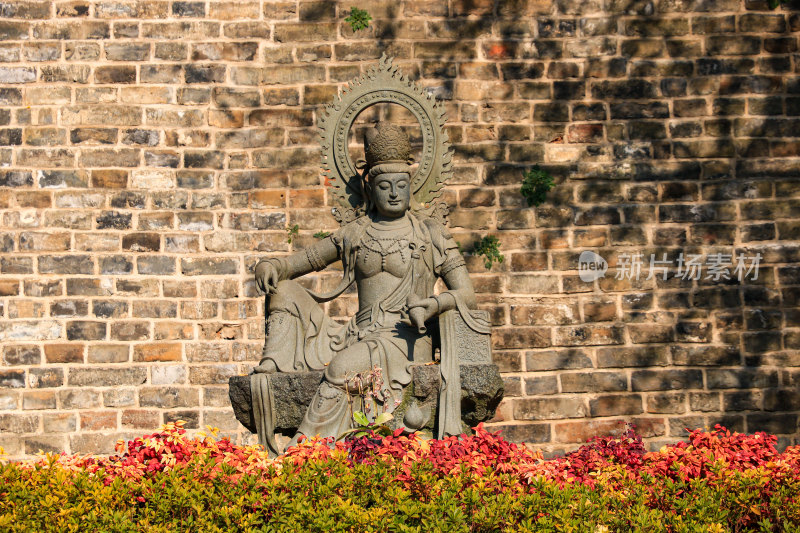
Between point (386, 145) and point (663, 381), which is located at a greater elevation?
point (386, 145)

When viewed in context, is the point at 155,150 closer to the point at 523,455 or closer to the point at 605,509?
the point at 523,455

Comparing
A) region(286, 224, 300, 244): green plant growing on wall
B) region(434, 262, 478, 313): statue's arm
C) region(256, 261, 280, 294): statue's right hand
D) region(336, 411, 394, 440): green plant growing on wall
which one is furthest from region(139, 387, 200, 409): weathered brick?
region(336, 411, 394, 440): green plant growing on wall

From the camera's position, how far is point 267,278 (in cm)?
526

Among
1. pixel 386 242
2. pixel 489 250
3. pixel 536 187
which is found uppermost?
pixel 536 187

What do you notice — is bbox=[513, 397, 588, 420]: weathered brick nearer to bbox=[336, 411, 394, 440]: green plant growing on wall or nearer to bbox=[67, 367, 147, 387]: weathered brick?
bbox=[67, 367, 147, 387]: weathered brick

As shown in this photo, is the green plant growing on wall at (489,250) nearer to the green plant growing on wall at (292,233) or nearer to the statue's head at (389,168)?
the green plant growing on wall at (292,233)

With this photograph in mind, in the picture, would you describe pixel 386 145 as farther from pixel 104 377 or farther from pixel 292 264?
pixel 104 377

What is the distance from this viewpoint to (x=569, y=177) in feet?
26.7

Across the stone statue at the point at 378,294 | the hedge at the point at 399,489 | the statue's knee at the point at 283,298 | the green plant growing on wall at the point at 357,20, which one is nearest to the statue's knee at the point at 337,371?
the stone statue at the point at 378,294

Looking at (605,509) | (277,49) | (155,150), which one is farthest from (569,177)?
(605,509)

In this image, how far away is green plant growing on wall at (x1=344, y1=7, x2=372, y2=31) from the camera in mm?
8258

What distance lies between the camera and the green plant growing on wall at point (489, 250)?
8.02m

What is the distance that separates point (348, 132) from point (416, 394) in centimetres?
167

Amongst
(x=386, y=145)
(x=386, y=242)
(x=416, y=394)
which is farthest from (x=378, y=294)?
(x=386, y=145)
